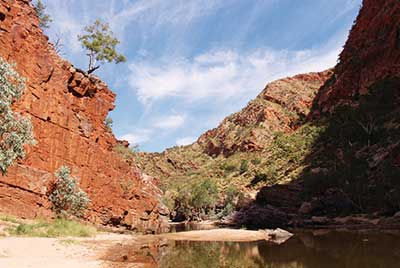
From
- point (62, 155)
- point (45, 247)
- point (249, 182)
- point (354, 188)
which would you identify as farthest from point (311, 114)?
point (45, 247)

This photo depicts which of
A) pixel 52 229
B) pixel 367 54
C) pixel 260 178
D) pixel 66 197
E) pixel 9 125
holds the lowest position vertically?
pixel 52 229

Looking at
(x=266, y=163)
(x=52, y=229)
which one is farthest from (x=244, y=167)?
(x=52, y=229)

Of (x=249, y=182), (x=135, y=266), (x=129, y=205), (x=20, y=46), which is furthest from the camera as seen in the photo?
(x=249, y=182)

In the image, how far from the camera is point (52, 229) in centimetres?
2530

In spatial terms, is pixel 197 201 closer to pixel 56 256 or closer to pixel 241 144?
pixel 241 144

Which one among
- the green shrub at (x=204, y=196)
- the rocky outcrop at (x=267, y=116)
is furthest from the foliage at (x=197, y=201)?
the rocky outcrop at (x=267, y=116)

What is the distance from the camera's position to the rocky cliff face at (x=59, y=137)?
30.8m

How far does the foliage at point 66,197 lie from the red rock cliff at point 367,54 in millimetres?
62026

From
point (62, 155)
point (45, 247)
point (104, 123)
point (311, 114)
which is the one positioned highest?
point (311, 114)

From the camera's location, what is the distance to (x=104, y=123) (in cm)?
4394

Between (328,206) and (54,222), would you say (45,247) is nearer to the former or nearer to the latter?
(54,222)

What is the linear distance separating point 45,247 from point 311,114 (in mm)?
96742

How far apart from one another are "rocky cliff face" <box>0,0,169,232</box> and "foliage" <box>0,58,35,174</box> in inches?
425

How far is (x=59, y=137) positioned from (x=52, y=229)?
12.4 m
